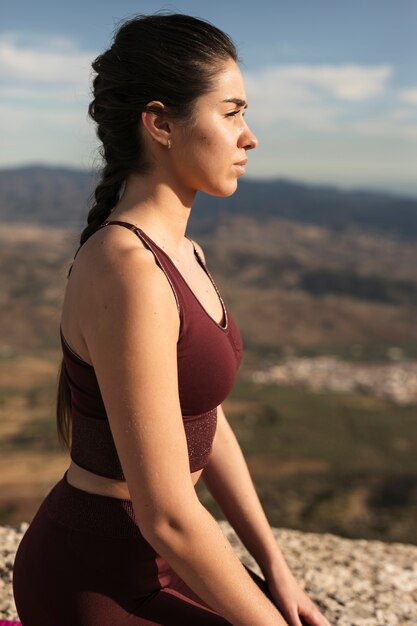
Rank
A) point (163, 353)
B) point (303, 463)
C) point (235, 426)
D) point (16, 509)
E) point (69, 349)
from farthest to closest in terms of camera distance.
Result: point (235, 426), point (303, 463), point (16, 509), point (69, 349), point (163, 353)

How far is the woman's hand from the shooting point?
2994 mm

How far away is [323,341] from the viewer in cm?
14425

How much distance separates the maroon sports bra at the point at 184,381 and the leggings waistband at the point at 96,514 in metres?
0.10

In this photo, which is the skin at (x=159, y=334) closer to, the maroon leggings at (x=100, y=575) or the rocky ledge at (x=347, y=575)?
the maroon leggings at (x=100, y=575)

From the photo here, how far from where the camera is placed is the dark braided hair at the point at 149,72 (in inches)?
100

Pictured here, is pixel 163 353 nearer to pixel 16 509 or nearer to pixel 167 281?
pixel 167 281

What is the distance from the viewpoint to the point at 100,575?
8.25 feet

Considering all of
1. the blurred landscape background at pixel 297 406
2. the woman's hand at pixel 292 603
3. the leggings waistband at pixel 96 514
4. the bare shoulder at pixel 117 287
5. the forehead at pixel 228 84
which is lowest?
the blurred landscape background at pixel 297 406

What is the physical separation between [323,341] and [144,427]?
144041 millimetres

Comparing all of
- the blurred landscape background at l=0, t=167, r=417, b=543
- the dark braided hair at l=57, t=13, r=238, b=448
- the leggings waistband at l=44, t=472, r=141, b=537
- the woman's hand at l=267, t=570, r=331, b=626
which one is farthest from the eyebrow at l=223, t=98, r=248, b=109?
the woman's hand at l=267, t=570, r=331, b=626

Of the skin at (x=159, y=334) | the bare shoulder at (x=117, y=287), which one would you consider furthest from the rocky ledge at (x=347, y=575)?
the bare shoulder at (x=117, y=287)

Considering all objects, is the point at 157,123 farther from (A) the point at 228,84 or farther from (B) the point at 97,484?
(B) the point at 97,484

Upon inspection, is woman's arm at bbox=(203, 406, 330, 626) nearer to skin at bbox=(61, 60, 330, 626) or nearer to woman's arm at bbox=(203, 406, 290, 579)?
woman's arm at bbox=(203, 406, 290, 579)

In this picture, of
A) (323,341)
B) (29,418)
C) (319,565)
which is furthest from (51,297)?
(319,565)
